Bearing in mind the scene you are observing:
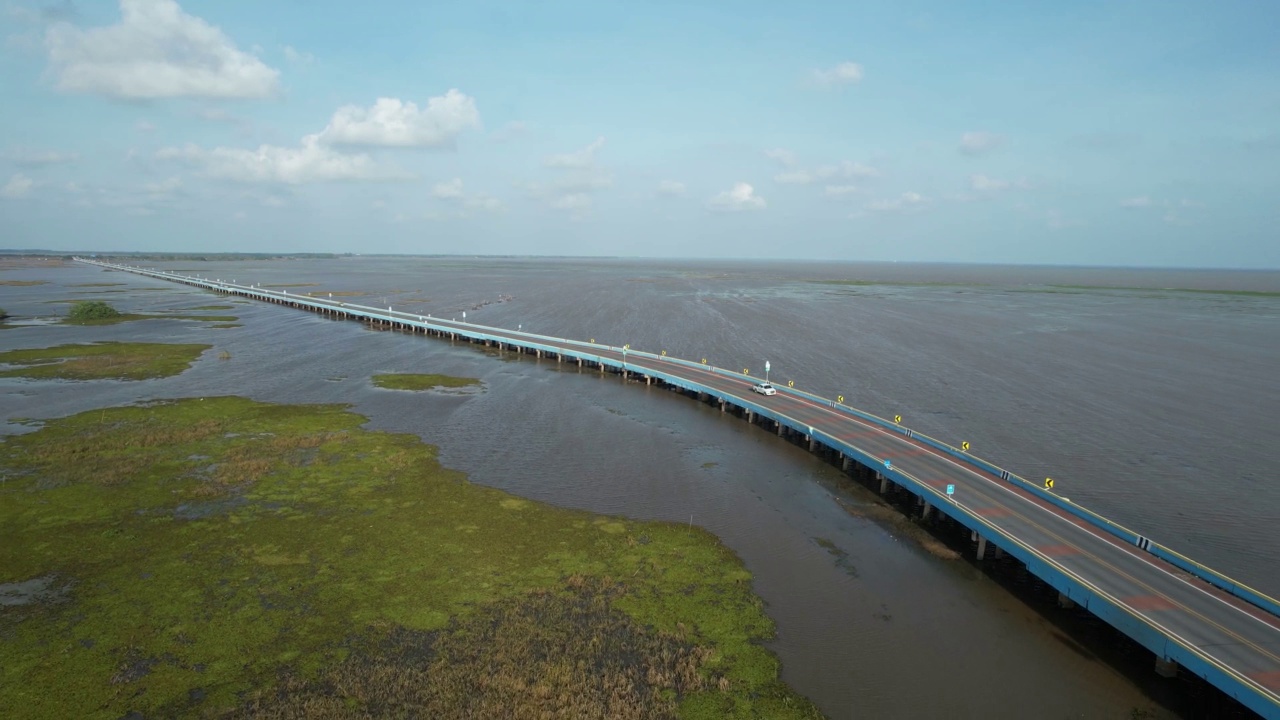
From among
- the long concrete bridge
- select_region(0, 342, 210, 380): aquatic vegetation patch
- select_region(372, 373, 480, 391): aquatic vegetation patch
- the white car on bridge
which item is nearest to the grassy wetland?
the long concrete bridge

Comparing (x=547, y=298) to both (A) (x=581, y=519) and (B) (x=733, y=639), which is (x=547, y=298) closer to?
(A) (x=581, y=519)

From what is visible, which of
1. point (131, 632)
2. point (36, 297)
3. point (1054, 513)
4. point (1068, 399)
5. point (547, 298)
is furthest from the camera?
point (547, 298)

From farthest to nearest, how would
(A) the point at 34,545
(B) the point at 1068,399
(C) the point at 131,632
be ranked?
(B) the point at 1068,399, (A) the point at 34,545, (C) the point at 131,632

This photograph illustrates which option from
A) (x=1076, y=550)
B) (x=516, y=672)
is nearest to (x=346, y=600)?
(x=516, y=672)

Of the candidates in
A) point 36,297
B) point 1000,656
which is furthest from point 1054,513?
point 36,297

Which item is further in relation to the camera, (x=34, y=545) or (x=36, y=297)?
(x=36, y=297)

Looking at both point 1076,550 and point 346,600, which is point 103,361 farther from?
point 1076,550

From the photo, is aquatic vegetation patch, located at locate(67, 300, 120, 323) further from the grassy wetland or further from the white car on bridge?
the white car on bridge
